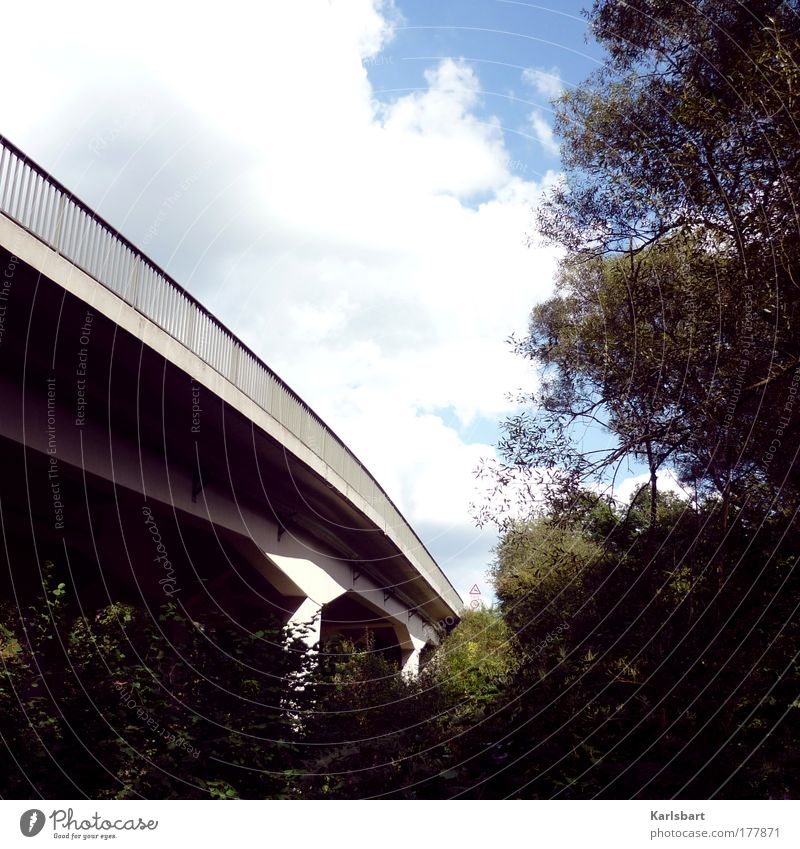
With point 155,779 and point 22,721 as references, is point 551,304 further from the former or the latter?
point 22,721

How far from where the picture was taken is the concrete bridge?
11.4 meters

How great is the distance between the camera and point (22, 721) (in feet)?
38.2

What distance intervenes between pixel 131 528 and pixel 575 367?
12.5 metres

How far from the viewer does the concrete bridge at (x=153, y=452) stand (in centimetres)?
1141

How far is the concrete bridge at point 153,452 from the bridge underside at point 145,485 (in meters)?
0.04

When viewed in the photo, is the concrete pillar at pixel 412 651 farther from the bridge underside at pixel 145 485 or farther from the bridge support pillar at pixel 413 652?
the bridge underside at pixel 145 485

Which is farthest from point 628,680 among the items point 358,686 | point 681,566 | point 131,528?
point 131,528

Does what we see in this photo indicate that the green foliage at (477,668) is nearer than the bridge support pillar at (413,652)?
Yes
